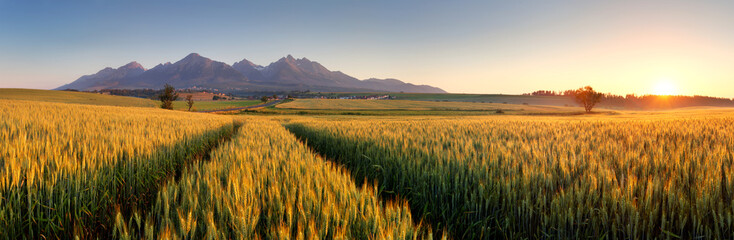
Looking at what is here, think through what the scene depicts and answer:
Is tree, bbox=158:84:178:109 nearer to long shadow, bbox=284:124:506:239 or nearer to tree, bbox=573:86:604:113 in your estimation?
long shadow, bbox=284:124:506:239

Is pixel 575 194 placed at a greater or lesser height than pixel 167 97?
lesser

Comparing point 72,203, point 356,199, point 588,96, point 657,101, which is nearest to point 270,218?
point 356,199

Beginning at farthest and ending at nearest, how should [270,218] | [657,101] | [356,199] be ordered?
[657,101] → [356,199] → [270,218]

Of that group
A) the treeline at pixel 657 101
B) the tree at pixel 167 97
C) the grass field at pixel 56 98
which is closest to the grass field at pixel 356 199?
the grass field at pixel 56 98

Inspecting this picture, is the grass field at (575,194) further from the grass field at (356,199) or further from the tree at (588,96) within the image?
the tree at (588,96)

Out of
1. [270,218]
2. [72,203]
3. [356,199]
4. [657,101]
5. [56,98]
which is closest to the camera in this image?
[270,218]

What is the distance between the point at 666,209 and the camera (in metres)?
2.40

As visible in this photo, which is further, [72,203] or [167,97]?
[167,97]

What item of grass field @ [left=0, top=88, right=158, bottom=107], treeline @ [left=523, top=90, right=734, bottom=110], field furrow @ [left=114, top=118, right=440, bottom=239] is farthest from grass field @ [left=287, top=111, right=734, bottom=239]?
treeline @ [left=523, top=90, right=734, bottom=110]

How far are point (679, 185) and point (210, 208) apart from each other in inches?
153

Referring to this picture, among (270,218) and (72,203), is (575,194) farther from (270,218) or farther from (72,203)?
(72,203)

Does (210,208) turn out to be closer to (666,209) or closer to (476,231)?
(476,231)

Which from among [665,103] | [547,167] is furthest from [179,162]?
[665,103]

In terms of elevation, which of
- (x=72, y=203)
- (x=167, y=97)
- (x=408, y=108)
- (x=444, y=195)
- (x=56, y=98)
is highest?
(x=167, y=97)
